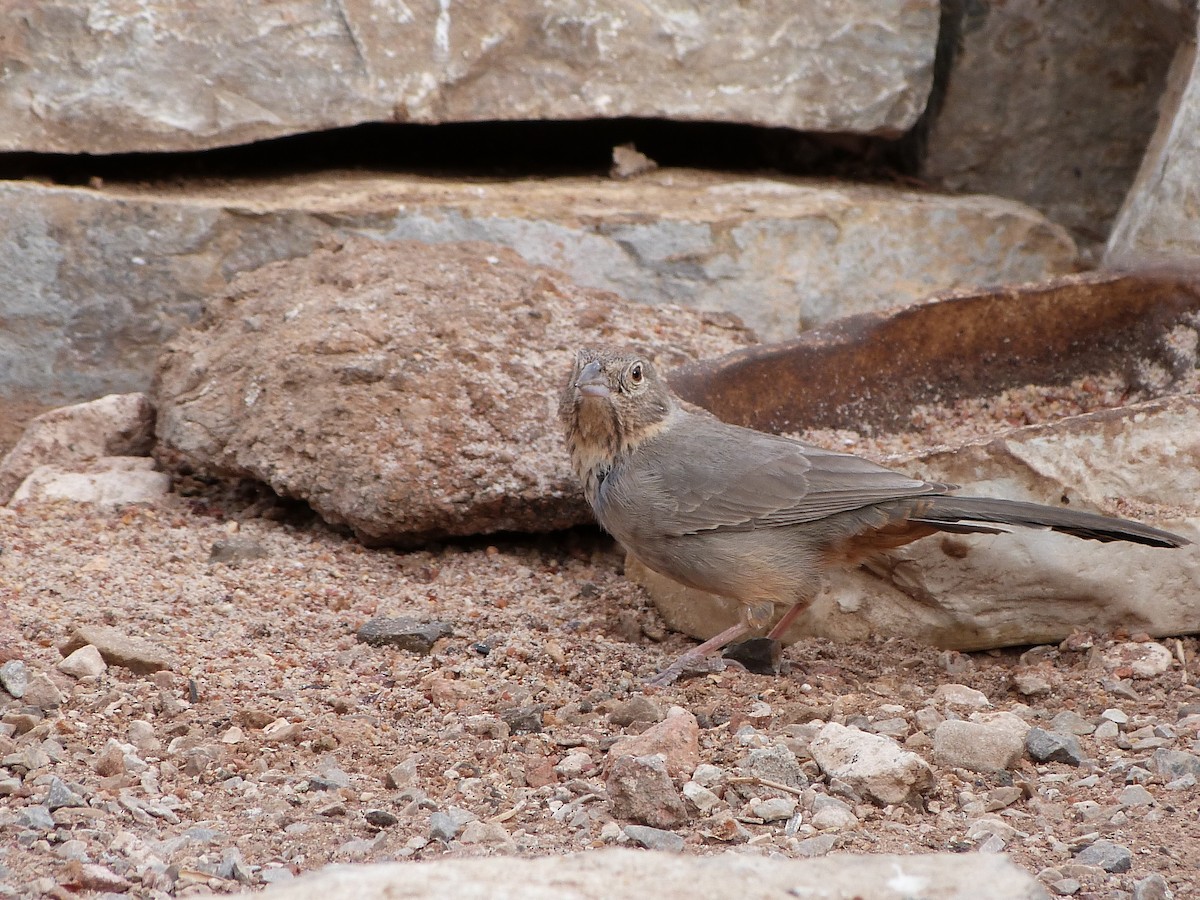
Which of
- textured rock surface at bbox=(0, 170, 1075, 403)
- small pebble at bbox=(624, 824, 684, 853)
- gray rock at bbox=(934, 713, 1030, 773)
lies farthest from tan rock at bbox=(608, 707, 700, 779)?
textured rock surface at bbox=(0, 170, 1075, 403)

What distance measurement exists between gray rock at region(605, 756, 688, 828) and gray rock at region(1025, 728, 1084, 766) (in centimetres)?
103

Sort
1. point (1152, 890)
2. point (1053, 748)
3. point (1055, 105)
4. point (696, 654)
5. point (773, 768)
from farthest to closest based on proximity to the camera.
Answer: point (1055, 105), point (696, 654), point (1053, 748), point (773, 768), point (1152, 890)

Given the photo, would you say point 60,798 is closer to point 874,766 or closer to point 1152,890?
point 874,766

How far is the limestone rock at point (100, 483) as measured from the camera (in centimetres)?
548

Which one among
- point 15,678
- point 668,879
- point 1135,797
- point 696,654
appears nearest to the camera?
point 668,879

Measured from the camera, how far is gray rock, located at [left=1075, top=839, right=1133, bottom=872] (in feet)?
9.82

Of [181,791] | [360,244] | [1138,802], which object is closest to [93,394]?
[360,244]

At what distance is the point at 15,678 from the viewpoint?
12.4 ft

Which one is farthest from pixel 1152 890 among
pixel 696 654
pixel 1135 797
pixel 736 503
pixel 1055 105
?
pixel 1055 105

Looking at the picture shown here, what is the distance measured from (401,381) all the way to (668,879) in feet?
11.3

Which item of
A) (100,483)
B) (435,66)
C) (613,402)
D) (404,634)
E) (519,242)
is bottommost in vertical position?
(100,483)

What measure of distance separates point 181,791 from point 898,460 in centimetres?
244

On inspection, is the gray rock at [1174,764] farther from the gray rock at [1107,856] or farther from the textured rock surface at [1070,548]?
the textured rock surface at [1070,548]

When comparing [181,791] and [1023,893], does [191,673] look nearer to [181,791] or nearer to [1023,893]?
[181,791]
